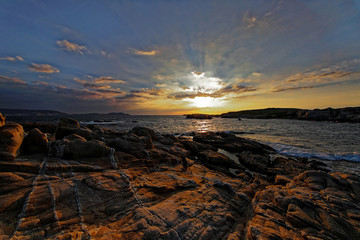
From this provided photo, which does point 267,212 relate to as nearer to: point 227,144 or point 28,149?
point 28,149

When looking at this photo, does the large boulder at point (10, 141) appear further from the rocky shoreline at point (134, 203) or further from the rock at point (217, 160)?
the rock at point (217, 160)

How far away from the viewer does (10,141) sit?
303 inches

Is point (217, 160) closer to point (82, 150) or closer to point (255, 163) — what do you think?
point (255, 163)

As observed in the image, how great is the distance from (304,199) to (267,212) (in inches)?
83.2

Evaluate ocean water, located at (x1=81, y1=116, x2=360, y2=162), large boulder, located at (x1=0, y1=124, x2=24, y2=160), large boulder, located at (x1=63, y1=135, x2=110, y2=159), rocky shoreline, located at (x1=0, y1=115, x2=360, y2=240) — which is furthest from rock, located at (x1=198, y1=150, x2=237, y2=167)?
large boulder, located at (x1=0, y1=124, x2=24, y2=160)

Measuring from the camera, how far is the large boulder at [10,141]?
7006mm

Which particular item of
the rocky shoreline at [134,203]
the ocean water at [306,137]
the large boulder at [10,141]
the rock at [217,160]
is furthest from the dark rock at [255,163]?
the large boulder at [10,141]

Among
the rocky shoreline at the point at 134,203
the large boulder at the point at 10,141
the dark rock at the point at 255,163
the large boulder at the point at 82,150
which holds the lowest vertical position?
the dark rock at the point at 255,163

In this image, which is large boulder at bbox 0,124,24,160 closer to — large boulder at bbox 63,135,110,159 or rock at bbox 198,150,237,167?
large boulder at bbox 63,135,110,159

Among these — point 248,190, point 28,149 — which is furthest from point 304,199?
point 28,149

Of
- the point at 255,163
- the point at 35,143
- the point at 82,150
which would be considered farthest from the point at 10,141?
the point at 255,163

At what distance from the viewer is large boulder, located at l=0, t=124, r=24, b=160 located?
23.0ft

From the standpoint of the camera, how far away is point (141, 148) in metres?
12.9

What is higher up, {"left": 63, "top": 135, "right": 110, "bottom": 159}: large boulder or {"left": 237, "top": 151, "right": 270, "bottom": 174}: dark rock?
{"left": 63, "top": 135, "right": 110, "bottom": 159}: large boulder
